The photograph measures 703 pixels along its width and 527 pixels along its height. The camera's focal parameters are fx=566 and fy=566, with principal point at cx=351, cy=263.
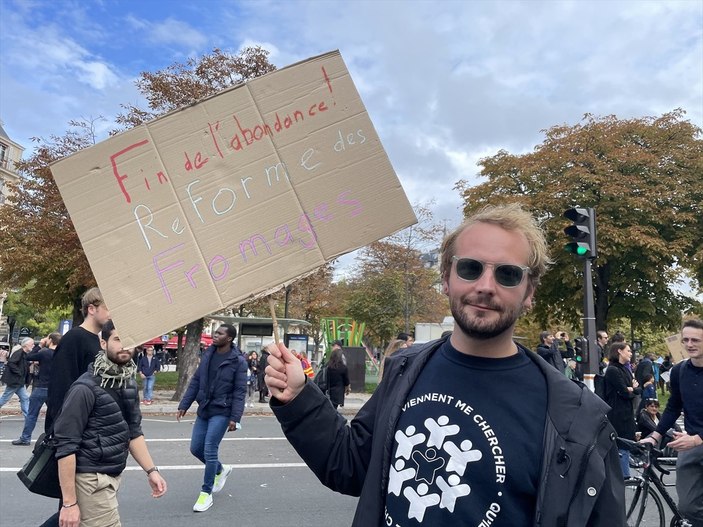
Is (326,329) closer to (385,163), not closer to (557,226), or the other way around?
(557,226)

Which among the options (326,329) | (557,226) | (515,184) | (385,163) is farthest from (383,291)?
(385,163)

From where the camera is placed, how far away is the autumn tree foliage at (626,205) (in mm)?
22312

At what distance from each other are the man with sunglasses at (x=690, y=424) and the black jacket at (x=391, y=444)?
311cm

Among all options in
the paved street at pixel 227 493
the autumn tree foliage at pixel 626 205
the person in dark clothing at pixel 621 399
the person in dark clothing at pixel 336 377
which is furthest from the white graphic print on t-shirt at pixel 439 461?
the autumn tree foliage at pixel 626 205

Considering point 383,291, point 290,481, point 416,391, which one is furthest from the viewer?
point 383,291

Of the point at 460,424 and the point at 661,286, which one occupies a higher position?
the point at 460,424

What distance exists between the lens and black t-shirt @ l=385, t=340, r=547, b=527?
63.4 inches

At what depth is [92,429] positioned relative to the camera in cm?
337

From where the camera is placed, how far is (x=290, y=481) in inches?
286

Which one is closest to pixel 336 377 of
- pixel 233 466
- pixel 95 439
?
pixel 233 466

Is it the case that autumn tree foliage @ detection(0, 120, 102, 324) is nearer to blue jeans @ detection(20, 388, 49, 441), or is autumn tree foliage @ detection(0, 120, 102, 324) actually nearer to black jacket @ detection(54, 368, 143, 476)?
blue jeans @ detection(20, 388, 49, 441)

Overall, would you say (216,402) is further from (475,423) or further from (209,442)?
(475,423)

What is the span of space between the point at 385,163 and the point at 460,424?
1083 mm

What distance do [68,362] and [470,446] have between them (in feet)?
10.4
